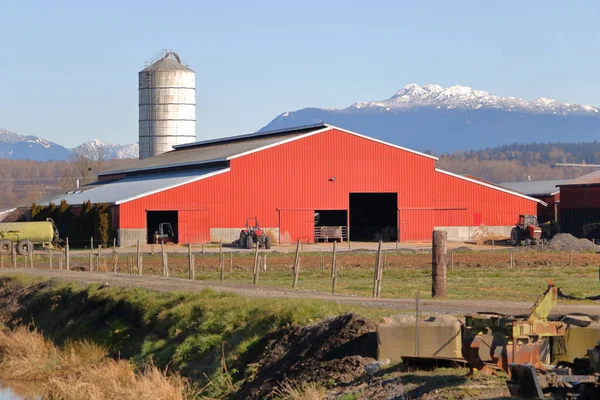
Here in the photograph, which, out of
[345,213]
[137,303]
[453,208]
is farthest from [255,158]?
[137,303]

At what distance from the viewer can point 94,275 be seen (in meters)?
37.0

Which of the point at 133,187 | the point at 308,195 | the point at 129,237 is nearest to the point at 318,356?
the point at 129,237

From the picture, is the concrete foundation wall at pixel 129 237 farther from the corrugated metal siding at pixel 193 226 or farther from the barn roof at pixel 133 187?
the corrugated metal siding at pixel 193 226

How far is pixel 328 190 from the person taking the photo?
71.4 metres

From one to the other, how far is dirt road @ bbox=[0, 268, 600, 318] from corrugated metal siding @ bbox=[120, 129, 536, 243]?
3015 centimetres

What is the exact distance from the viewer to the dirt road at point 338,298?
2228cm

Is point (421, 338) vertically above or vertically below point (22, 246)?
below

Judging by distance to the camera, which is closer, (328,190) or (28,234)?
(28,234)

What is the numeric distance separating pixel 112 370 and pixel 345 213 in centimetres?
5404

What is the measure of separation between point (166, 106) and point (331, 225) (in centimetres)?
2355

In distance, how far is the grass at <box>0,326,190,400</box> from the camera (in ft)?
65.0

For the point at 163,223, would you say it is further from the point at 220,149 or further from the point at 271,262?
the point at 271,262

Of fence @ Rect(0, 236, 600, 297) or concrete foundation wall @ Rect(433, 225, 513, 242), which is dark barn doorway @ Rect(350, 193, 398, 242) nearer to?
concrete foundation wall @ Rect(433, 225, 513, 242)

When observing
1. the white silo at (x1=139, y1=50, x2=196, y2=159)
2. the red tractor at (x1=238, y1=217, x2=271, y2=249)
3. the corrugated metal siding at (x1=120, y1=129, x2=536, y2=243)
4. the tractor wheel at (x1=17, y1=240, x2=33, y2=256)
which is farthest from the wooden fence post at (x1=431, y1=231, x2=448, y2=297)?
the white silo at (x1=139, y1=50, x2=196, y2=159)
